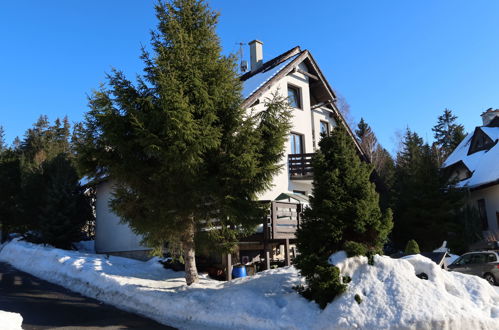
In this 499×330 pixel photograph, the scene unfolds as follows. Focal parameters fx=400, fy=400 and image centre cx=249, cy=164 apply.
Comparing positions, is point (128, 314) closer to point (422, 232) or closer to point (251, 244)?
point (251, 244)

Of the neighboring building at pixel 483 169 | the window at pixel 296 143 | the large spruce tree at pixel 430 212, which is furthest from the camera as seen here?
the neighboring building at pixel 483 169

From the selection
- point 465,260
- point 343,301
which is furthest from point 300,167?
point 343,301

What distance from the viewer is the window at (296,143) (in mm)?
21703

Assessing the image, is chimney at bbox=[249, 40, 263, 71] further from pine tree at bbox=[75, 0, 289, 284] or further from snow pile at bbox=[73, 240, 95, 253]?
snow pile at bbox=[73, 240, 95, 253]

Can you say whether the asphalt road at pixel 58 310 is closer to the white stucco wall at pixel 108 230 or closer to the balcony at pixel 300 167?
the white stucco wall at pixel 108 230

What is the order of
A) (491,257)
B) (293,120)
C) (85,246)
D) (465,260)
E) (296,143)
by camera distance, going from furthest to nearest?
(85,246) < (296,143) < (293,120) < (465,260) < (491,257)

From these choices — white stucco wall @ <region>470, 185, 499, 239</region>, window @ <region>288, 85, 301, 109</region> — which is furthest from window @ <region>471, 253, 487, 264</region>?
window @ <region>288, 85, 301, 109</region>

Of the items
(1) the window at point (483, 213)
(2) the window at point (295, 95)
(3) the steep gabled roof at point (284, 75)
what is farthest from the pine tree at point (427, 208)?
(2) the window at point (295, 95)

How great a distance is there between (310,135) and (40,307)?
15838mm

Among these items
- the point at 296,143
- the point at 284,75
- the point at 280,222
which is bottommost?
the point at 280,222

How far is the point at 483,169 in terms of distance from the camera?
2630 cm

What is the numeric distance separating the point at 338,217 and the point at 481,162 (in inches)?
890

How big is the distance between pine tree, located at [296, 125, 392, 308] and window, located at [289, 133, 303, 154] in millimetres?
11120

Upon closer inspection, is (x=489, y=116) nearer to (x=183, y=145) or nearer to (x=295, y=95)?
(x=295, y=95)
